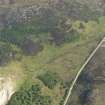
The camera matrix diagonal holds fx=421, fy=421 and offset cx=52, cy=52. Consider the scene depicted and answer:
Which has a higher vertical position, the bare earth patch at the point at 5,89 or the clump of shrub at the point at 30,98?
the bare earth patch at the point at 5,89

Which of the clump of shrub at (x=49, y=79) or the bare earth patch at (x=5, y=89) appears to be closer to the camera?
the bare earth patch at (x=5, y=89)

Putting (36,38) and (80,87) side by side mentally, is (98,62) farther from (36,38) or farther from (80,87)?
(36,38)

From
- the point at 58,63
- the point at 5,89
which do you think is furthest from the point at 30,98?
the point at 58,63

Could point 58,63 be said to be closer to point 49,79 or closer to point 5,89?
point 49,79

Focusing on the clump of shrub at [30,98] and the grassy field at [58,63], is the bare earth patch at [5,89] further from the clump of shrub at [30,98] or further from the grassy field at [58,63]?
the grassy field at [58,63]

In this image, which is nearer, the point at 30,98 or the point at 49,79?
the point at 30,98

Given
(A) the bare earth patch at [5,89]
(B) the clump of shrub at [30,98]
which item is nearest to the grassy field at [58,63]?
(B) the clump of shrub at [30,98]

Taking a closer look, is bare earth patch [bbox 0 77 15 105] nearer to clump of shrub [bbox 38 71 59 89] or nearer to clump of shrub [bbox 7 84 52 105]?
clump of shrub [bbox 7 84 52 105]

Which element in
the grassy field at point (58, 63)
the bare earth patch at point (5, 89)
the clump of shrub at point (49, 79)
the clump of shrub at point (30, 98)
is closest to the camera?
the clump of shrub at point (30, 98)
